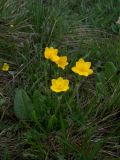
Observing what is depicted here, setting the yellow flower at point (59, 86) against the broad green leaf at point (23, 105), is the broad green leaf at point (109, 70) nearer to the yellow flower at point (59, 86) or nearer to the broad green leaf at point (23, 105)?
the yellow flower at point (59, 86)

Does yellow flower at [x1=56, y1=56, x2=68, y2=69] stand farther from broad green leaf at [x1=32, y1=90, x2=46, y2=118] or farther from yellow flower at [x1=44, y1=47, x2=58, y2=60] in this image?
broad green leaf at [x1=32, y1=90, x2=46, y2=118]

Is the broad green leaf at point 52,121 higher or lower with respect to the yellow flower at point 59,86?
lower

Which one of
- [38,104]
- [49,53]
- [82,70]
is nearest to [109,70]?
[82,70]

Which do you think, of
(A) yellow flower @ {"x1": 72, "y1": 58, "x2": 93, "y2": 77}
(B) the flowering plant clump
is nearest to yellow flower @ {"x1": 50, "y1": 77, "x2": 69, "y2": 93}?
(B) the flowering plant clump

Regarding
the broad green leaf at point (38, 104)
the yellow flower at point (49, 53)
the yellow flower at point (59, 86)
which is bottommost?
the broad green leaf at point (38, 104)

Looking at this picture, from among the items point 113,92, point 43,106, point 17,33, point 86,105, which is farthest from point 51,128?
point 17,33

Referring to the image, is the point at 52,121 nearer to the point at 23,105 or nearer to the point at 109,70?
Answer: the point at 23,105

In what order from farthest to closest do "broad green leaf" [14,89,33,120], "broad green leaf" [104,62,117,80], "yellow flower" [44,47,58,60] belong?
"broad green leaf" [104,62,117,80]
"yellow flower" [44,47,58,60]
"broad green leaf" [14,89,33,120]

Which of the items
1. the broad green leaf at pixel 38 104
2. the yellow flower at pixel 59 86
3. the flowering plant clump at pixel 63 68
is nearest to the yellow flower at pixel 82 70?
the flowering plant clump at pixel 63 68

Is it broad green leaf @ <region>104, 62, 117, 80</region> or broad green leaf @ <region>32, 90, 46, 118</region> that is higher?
broad green leaf @ <region>104, 62, 117, 80</region>
